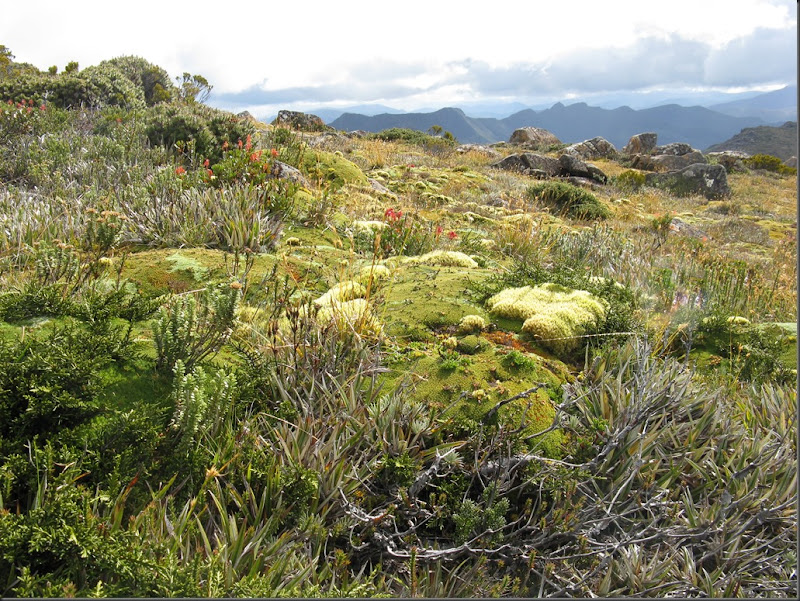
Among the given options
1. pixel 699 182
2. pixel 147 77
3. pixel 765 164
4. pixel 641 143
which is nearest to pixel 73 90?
pixel 147 77

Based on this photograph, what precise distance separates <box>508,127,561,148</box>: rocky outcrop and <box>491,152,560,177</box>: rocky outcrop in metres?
13.6

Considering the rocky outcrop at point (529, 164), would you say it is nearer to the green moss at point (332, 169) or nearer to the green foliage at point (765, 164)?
the green moss at point (332, 169)

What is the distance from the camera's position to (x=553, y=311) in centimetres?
472

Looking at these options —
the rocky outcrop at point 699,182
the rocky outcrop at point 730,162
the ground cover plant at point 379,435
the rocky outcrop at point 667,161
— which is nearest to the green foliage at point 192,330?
the ground cover plant at point 379,435

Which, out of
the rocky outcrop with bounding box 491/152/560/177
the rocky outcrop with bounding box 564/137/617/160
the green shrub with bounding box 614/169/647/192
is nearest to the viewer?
the green shrub with bounding box 614/169/647/192

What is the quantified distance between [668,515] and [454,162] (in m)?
23.6

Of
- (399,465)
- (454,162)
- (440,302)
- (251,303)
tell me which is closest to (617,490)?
(399,465)

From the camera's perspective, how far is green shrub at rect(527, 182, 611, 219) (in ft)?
53.0

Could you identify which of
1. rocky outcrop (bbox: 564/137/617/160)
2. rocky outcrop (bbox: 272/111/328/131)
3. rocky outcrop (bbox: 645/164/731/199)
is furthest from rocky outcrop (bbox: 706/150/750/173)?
rocky outcrop (bbox: 272/111/328/131)

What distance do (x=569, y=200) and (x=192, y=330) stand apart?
52.4 feet

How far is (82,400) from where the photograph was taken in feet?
8.78

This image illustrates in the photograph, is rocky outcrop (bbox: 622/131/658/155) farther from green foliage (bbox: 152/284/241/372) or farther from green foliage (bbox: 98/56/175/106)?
green foliage (bbox: 152/284/241/372)

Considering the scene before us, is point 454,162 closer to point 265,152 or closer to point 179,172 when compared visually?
point 265,152

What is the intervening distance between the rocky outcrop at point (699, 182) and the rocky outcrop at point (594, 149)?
863cm
